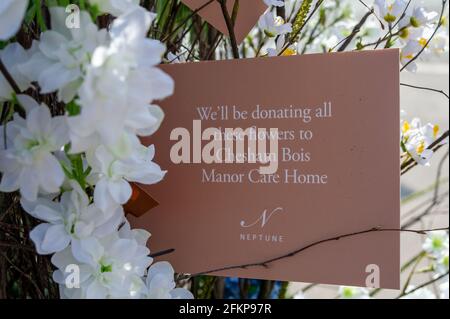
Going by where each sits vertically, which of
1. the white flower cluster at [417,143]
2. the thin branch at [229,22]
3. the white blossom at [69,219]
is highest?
the thin branch at [229,22]

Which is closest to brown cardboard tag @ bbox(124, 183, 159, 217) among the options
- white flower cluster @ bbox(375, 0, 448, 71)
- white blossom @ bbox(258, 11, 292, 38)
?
white blossom @ bbox(258, 11, 292, 38)

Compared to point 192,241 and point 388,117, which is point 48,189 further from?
point 388,117

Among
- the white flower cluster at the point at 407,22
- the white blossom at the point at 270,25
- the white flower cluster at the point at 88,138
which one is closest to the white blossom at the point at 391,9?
the white flower cluster at the point at 407,22

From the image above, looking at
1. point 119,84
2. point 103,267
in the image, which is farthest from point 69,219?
point 119,84

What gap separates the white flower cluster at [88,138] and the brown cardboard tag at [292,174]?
81 mm

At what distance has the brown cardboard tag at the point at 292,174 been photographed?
1.88 feet

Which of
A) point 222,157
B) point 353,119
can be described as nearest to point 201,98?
point 222,157

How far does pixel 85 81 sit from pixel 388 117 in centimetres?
32

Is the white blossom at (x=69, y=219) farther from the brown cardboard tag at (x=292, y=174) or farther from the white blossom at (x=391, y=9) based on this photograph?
the white blossom at (x=391, y=9)

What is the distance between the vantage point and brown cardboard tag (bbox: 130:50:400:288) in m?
0.57

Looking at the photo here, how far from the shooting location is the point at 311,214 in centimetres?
60

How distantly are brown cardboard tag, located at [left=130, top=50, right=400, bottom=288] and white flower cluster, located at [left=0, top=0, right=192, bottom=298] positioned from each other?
0.08m

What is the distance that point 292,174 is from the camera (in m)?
0.60
